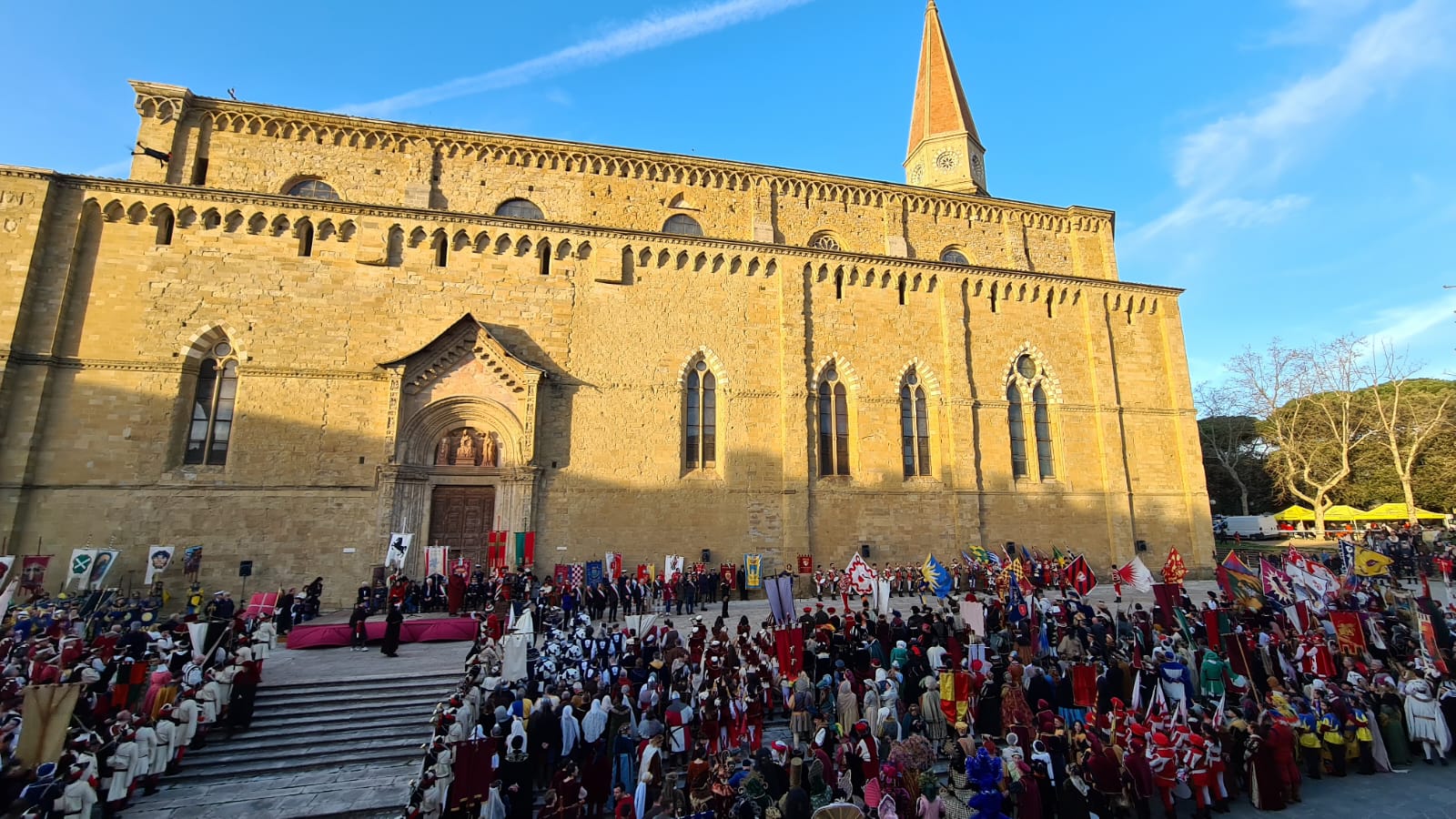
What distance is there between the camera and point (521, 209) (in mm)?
23516

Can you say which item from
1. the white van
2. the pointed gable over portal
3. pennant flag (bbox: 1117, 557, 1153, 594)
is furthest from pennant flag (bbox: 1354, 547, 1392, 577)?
the white van

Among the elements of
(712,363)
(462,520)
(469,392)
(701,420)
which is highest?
(712,363)

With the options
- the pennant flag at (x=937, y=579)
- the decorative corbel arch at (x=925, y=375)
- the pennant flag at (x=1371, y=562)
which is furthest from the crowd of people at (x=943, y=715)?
the decorative corbel arch at (x=925, y=375)

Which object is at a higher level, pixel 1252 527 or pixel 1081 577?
pixel 1252 527

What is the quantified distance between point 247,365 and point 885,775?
2062cm

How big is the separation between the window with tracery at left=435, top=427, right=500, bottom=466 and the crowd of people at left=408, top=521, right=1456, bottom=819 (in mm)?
7507

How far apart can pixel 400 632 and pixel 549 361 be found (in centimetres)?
963

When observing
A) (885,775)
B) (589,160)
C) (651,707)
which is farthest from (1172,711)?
(589,160)

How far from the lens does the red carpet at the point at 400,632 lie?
14406mm

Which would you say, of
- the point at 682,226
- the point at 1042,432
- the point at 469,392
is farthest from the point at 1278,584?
the point at 469,392

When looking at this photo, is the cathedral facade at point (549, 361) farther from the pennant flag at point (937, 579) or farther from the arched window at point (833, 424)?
the pennant flag at point (937, 579)

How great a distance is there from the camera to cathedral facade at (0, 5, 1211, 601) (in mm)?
18531

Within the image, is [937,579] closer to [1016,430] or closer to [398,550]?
[1016,430]

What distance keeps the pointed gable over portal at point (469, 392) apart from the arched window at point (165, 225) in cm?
767
